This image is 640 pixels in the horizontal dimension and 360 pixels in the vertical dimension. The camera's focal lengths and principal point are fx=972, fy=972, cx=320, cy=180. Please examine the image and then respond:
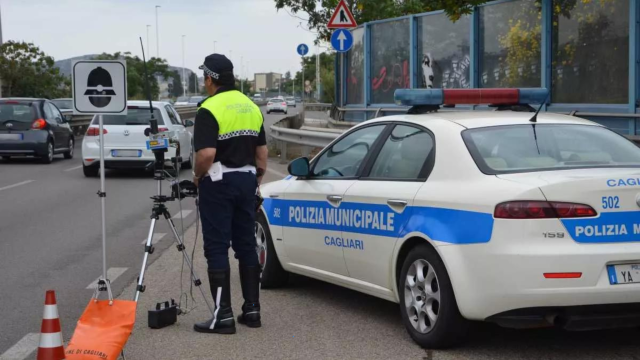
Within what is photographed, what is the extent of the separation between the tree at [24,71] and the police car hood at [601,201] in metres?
45.1

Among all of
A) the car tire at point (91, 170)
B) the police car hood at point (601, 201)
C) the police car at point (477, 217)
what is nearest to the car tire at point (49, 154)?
the car tire at point (91, 170)

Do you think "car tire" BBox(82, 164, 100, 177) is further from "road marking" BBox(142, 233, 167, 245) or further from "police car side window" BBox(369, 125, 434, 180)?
"police car side window" BBox(369, 125, 434, 180)

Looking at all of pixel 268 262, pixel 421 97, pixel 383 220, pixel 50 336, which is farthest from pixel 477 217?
pixel 268 262

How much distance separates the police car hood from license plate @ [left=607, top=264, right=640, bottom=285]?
14 centimetres

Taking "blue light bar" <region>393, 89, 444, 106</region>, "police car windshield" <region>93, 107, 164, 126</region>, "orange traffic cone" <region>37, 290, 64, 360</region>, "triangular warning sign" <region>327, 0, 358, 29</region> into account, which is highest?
"triangular warning sign" <region>327, 0, 358, 29</region>

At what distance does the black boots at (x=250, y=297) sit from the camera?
6.64 m

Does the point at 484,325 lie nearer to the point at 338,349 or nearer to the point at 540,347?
the point at 540,347

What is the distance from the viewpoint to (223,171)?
6480 millimetres

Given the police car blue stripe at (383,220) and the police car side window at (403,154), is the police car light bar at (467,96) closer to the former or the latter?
the police car side window at (403,154)

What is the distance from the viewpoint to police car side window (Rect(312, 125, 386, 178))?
22.9 feet

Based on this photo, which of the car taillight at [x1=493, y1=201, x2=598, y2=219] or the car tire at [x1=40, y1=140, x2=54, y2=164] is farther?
the car tire at [x1=40, y1=140, x2=54, y2=164]


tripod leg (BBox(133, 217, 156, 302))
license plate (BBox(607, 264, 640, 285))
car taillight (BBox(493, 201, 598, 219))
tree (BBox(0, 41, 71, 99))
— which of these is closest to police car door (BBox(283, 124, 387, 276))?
tripod leg (BBox(133, 217, 156, 302))

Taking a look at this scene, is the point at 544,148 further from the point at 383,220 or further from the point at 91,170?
the point at 91,170

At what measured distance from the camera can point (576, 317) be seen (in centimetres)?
536
